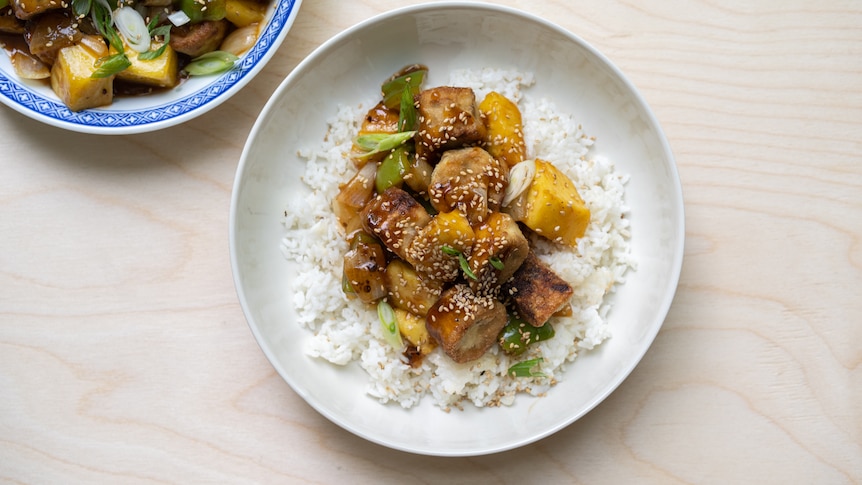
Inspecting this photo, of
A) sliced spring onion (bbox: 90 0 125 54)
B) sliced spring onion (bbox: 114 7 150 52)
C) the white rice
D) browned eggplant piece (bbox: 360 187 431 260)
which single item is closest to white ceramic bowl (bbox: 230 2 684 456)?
the white rice

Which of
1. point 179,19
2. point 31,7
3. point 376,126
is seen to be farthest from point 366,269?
point 31,7

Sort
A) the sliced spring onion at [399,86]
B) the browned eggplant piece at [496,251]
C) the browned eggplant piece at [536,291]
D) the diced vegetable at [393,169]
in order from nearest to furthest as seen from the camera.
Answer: the browned eggplant piece at [496,251]
the browned eggplant piece at [536,291]
the diced vegetable at [393,169]
the sliced spring onion at [399,86]

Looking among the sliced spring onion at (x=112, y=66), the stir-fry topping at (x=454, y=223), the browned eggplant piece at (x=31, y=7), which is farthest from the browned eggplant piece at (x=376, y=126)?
the browned eggplant piece at (x=31, y=7)

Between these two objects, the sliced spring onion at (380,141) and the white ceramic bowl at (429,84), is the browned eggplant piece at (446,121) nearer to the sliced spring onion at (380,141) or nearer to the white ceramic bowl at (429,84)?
the sliced spring onion at (380,141)

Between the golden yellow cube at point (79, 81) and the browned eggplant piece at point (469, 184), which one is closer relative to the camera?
the browned eggplant piece at point (469, 184)

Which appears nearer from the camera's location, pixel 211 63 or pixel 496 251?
pixel 496 251

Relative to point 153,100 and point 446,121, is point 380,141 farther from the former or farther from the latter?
point 153,100
